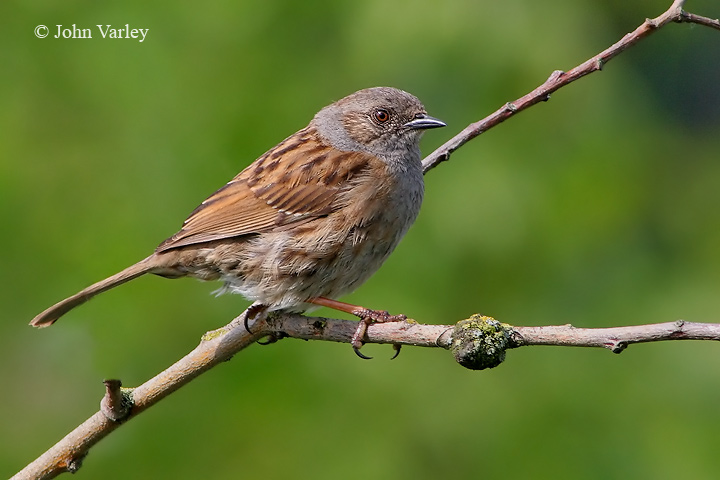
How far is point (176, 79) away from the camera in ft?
18.0

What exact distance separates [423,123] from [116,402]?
2349 millimetres

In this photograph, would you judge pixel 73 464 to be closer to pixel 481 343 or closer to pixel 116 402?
pixel 116 402

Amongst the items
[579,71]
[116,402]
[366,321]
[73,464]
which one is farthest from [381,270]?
[73,464]

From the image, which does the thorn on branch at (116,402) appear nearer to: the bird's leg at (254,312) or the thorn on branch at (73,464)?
the thorn on branch at (73,464)

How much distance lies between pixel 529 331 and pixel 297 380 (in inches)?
87.4

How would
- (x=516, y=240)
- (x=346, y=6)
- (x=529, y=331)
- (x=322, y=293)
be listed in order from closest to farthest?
(x=529, y=331) < (x=322, y=293) < (x=516, y=240) < (x=346, y=6)

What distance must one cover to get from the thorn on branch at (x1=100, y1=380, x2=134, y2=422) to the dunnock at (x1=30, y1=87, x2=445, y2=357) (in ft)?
2.41

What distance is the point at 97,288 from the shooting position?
4.55 metres

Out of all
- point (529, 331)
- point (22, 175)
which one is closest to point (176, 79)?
point (22, 175)

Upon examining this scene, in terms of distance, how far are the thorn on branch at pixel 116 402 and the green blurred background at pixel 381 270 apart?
49.9 inches

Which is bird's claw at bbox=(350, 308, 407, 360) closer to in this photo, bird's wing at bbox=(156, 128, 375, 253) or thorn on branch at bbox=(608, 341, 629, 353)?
bird's wing at bbox=(156, 128, 375, 253)

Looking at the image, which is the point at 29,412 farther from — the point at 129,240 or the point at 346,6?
the point at 346,6
